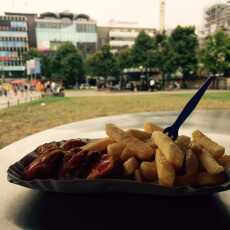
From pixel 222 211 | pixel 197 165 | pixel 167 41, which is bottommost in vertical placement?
pixel 222 211

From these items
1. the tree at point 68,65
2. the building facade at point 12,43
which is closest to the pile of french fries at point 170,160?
the tree at point 68,65

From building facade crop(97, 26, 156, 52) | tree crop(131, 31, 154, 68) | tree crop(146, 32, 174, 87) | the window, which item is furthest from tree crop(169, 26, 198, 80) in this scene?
the window

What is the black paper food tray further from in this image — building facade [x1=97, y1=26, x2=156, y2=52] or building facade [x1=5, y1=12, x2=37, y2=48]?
building facade [x1=5, y1=12, x2=37, y2=48]

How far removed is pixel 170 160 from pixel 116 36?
67.5m

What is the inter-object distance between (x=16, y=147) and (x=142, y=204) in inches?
35.6

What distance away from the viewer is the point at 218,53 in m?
27.8

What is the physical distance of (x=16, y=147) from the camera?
1540mm

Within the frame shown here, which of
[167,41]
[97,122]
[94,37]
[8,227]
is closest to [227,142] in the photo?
[97,122]

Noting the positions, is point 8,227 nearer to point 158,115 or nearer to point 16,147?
point 16,147

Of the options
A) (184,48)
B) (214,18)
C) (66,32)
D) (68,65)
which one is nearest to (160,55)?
(184,48)

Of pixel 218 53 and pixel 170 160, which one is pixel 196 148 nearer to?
pixel 170 160

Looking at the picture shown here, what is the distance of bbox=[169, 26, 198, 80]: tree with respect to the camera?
29.8m

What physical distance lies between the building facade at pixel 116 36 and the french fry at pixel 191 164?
6347cm

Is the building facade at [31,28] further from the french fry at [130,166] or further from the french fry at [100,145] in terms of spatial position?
the french fry at [130,166]
